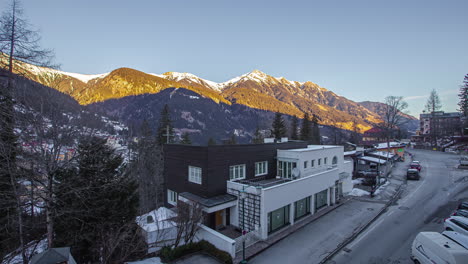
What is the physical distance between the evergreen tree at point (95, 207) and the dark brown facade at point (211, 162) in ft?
14.5

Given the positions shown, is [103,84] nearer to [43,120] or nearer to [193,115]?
[193,115]

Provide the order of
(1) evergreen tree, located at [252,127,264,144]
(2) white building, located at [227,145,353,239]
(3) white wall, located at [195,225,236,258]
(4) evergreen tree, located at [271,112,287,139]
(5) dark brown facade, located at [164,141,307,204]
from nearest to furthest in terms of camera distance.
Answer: (3) white wall, located at [195,225,236,258] → (2) white building, located at [227,145,353,239] → (5) dark brown facade, located at [164,141,307,204] → (4) evergreen tree, located at [271,112,287,139] → (1) evergreen tree, located at [252,127,264,144]

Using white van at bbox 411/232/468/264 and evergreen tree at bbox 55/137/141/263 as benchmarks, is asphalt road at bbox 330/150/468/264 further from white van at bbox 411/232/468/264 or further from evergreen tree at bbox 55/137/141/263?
→ evergreen tree at bbox 55/137/141/263

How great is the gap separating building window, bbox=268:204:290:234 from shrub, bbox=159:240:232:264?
4.44 metres

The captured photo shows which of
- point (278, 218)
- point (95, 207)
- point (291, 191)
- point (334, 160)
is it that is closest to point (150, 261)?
point (95, 207)

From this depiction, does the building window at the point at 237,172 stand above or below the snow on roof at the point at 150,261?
above

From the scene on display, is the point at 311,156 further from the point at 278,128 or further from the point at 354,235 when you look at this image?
the point at 278,128

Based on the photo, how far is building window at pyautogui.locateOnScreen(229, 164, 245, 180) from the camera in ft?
57.1

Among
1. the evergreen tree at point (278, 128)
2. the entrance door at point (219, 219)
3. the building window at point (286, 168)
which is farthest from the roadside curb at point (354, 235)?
the evergreen tree at point (278, 128)

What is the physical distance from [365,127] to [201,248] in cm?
19864

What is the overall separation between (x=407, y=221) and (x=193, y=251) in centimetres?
1636

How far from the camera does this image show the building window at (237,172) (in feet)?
57.1

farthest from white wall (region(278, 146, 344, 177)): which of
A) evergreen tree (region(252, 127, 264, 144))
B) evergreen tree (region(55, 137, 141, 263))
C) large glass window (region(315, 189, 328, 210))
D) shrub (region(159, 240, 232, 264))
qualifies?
evergreen tree (region(252, 127, 264, 144))

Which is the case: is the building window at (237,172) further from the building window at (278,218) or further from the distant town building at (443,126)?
the distant town building at (443,126)
